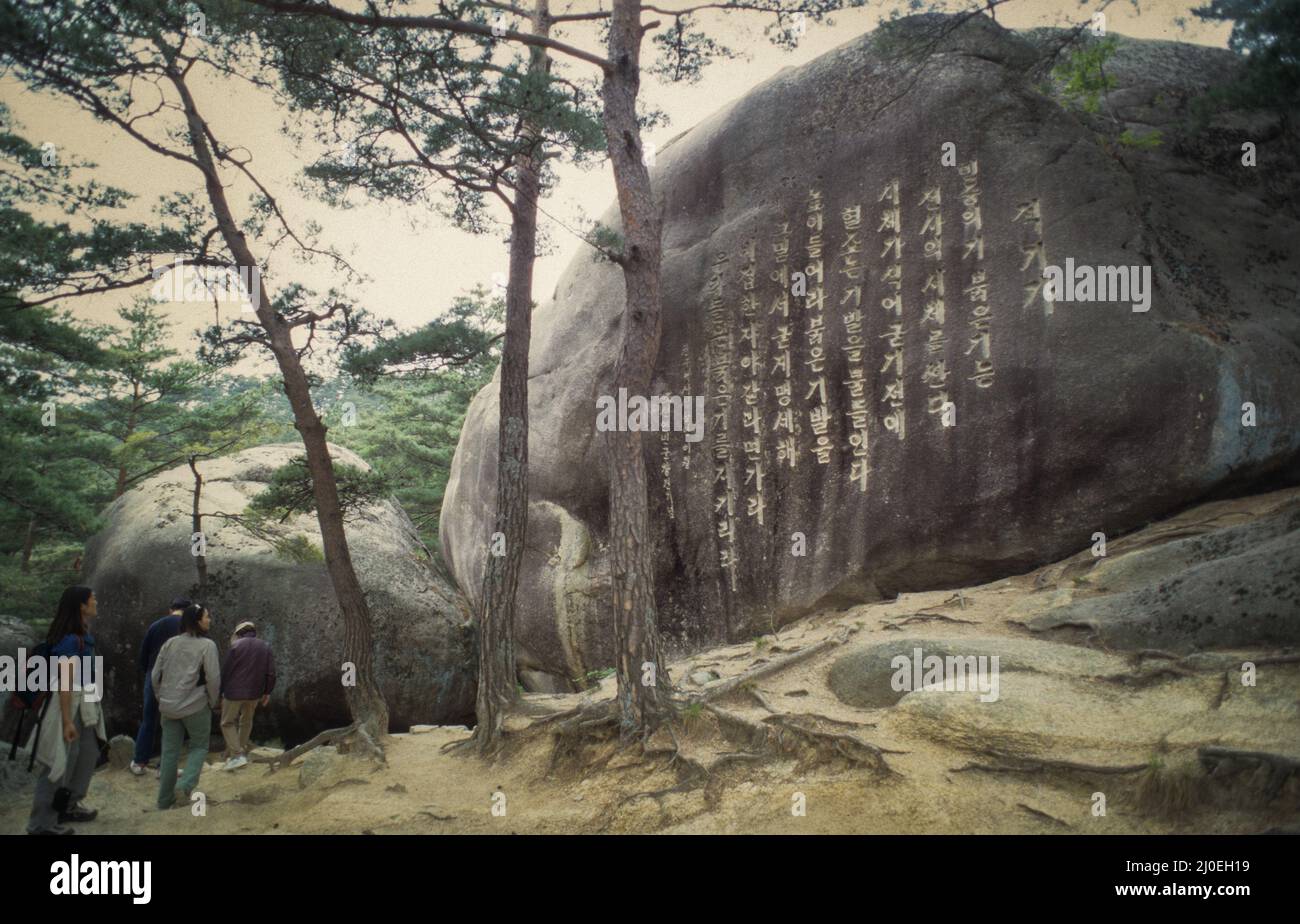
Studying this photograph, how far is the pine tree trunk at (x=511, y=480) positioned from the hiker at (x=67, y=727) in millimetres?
2827

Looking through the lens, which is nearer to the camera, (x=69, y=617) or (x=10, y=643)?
(x=69, y=617)

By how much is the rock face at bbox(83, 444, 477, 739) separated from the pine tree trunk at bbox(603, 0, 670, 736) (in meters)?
4.75

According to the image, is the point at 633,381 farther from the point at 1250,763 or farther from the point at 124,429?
the point at 124,429

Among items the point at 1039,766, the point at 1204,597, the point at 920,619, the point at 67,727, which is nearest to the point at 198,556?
the point at 67,727

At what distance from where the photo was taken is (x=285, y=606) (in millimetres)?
10500

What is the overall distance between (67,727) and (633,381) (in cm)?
434

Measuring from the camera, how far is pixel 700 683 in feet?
22.0

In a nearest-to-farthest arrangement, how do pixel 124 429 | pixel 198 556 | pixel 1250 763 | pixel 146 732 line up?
1. pixel 1250 763
2. pixel 146 732
3. pixel 198 556
4. pixel 124 429

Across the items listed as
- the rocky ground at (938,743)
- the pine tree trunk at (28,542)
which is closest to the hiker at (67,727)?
the rocky ground at (938,743)

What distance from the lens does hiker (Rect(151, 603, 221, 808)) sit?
601cm

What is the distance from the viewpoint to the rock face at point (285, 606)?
33.6ft

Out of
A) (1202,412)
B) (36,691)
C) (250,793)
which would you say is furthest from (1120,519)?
(36,691)

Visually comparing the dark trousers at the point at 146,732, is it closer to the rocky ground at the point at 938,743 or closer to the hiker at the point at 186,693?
the rocky ground at the point at 938,743

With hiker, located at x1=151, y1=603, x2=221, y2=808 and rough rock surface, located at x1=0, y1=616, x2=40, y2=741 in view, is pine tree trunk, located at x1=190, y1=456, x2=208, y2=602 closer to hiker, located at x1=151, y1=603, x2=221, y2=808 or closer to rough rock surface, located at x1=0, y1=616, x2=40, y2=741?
rough rock surface, located at x1=0, y1=616, x2=40, y2=741
